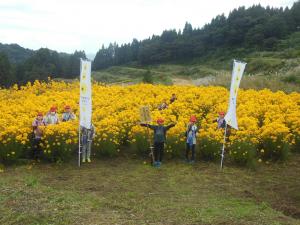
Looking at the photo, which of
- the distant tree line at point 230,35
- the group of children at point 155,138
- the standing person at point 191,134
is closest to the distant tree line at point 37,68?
the distant tree line at point 230,35

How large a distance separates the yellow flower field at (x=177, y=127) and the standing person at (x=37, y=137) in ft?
0.69

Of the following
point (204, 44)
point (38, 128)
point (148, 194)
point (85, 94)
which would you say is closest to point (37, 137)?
point (38, 128)

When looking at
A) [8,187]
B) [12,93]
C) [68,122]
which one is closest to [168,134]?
[68,122]

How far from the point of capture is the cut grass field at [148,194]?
8234mm

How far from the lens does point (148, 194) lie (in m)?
10.0

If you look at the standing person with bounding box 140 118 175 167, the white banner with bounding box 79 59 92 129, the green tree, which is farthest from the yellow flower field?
the green tree

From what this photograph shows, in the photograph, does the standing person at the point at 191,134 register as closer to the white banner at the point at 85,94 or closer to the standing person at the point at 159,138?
the standing person at the point at 159,138

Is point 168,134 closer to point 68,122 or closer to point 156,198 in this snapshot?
point 68,122

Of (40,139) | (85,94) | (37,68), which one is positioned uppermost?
(37,68)

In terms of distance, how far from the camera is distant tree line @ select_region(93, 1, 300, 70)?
230 feet

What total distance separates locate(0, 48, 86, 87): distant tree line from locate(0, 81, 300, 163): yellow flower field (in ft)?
161

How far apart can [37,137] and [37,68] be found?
5861cm

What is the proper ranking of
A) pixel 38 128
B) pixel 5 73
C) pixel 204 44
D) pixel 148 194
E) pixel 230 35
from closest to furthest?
pixel 148 194, pixel 38 128, pixel 5 73, pixel 230 35, pixel 204 44

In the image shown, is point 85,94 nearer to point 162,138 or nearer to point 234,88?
point 162,138
